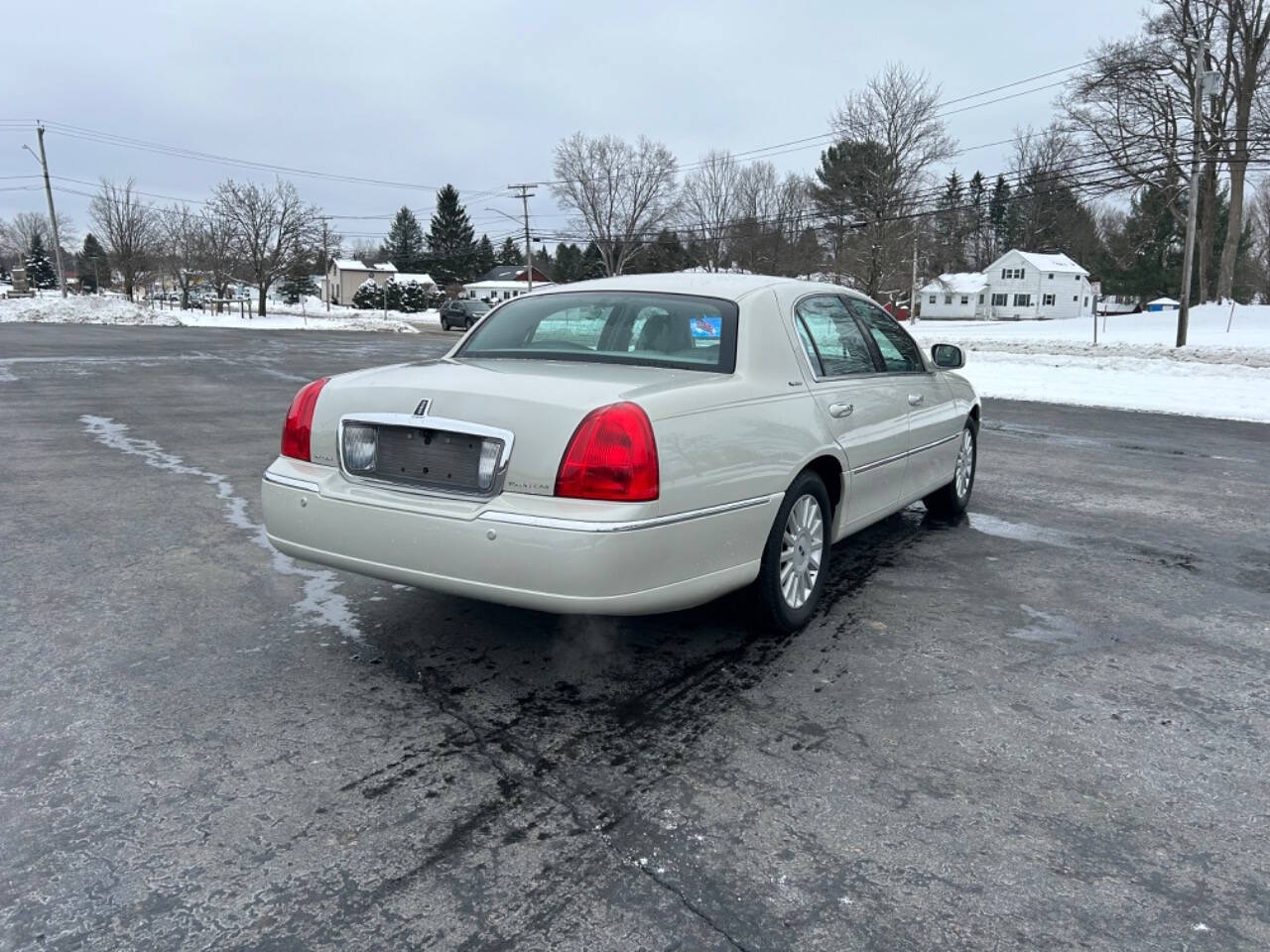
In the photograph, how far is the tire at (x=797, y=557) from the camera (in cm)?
374

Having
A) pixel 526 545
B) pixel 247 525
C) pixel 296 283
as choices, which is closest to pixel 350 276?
→ pixel 296 283

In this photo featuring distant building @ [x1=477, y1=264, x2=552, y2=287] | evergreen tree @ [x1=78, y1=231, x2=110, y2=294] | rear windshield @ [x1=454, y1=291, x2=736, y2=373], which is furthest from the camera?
distant building @ [x1=477, y1=264, x2=552, y2=287]

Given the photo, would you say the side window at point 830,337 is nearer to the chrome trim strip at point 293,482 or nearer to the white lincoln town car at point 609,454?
the white lincoln town car at point 609,454

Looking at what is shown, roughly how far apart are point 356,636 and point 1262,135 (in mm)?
43942

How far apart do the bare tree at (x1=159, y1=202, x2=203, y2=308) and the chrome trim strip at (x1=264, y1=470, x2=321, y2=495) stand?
63537mm

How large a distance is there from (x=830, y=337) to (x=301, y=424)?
8.14 feet

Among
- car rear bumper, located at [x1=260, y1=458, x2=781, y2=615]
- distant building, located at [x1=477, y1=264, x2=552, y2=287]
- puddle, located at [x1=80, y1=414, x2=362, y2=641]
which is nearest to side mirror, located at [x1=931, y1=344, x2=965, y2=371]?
car rear bumper, located at [x1=260, y1=458, x2=781, y2=615]

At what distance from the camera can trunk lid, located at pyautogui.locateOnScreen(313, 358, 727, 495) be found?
313 centimetres

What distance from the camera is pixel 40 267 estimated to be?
9806 cm

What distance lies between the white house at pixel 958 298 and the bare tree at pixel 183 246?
56.4 meters

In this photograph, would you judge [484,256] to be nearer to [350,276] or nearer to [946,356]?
[350,276]

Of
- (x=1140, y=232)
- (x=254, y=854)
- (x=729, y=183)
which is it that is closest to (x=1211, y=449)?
(x=254, y=854)

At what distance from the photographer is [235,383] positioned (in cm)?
1472

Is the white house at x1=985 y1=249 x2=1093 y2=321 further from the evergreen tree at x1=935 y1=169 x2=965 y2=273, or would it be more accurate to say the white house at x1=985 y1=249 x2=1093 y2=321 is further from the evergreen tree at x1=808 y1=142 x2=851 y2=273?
the evergreen tree at x1=808 y1=142 x2=851 y2=273
